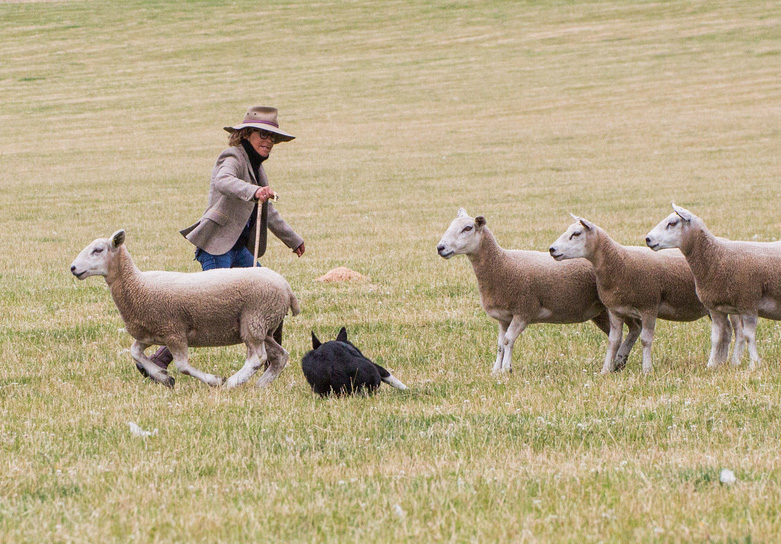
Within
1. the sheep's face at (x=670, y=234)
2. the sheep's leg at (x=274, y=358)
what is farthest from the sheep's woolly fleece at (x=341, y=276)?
the sheep's face at (x=670, y=234)

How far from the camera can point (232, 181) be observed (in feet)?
27.1

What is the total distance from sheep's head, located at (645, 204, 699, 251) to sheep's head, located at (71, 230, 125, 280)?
421 cm

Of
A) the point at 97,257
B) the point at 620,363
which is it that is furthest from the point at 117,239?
the point at 620,363

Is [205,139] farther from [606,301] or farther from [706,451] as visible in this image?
[706,451]

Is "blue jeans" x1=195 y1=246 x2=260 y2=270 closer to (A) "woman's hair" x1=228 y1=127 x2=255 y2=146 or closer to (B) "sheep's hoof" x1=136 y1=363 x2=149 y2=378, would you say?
(A) "woman's hair" x1=228 y1=127 x2=255 y2=146

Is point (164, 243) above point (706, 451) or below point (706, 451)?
below

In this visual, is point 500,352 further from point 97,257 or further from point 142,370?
point 97,257

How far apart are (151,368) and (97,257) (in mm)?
975

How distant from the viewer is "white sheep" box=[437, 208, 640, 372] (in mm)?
8406

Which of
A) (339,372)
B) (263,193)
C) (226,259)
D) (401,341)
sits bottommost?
(401,341)

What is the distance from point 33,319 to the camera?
1073 cm

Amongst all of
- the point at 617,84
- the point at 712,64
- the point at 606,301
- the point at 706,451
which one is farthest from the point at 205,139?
the point at 706,451

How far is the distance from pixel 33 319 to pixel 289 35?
60492 millimetres

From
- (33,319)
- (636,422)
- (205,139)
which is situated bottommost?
(205,139)
